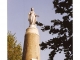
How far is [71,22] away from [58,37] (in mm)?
272

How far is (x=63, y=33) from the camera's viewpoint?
2.42m

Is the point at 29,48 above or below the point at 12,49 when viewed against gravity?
above

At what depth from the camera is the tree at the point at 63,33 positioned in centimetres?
243

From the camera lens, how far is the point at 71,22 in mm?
2518

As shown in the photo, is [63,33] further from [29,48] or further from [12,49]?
[12,49]

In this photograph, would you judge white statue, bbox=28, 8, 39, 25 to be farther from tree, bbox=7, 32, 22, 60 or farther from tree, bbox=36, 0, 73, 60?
tree, bbox=36, 0, 73, 60

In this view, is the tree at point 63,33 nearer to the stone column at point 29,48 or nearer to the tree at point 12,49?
the tree at point 12,49

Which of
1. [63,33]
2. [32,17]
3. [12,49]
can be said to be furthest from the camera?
[12,49]

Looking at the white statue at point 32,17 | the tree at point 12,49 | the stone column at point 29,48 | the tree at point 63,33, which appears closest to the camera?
the tree at point 63,33

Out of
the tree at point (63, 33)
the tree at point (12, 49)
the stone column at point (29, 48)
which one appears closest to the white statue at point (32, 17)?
the stone column at point (29, 48)

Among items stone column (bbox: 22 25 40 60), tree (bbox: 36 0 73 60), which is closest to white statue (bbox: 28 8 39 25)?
stone column (bbox: 22 25 40 60)

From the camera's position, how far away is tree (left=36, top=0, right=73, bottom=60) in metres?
2.43

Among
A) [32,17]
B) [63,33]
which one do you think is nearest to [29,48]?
[32,17]

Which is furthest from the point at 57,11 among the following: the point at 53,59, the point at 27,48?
the point at 27,48
